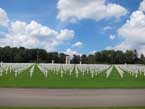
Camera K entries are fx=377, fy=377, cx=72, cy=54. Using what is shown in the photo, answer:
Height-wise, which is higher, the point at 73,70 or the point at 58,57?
the point at 58,57

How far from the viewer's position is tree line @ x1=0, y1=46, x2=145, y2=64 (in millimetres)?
129488

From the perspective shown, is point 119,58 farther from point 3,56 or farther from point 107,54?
point 3,56

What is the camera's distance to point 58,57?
136 m

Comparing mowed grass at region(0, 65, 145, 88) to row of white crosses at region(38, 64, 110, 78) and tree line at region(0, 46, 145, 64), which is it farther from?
tree line at region(0, 46, 145, 64)

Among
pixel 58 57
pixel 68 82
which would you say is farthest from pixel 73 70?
pixel 58 57

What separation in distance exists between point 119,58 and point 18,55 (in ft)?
118

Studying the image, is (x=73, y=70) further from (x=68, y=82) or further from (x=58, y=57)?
(x=58, y=57)

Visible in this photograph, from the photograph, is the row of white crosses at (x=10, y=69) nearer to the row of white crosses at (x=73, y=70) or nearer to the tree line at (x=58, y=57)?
the row of white crosses at (x=73, y=70)

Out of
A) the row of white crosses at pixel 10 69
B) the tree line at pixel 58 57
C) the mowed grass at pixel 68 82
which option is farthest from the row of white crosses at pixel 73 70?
the tree line at pixel 58 57

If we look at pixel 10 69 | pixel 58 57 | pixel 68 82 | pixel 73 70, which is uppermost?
pixel 58 57

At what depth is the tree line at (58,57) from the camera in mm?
129488

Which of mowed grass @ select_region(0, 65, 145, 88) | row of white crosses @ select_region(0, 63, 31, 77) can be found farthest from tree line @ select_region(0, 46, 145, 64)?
mowed grass @ select_region(0, 65, 145, 88)

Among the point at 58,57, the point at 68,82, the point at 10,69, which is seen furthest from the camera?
the point at 58,57

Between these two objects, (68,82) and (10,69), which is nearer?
(68,82)
